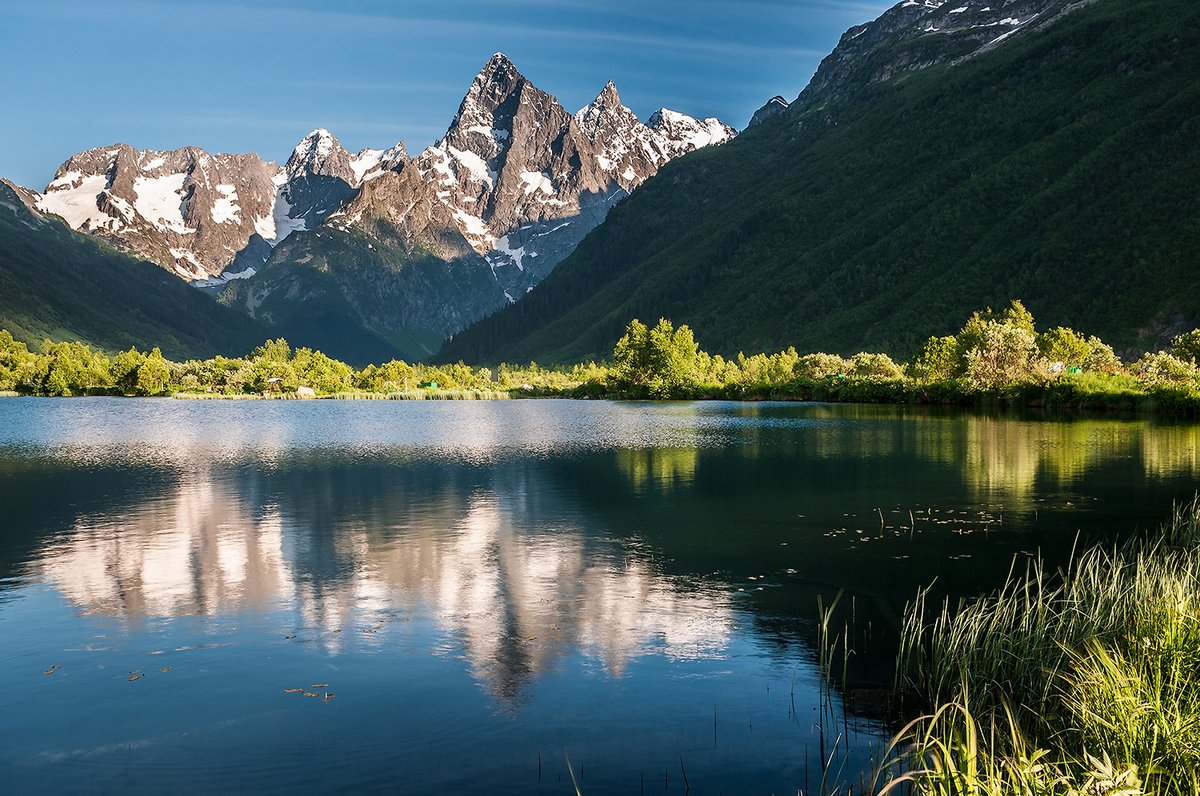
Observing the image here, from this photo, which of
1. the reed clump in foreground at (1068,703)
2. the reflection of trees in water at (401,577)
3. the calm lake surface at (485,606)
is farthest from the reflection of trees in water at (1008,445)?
the reed clump in foreground at (1068,703)

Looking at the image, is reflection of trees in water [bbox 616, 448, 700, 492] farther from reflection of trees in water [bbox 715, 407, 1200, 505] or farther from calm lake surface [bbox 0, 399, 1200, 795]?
reflection of trees in water [bbox 715, 407, 1200, 505]

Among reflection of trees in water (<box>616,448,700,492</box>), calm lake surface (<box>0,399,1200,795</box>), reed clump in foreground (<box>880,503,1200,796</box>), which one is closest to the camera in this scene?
reed clump in foreground (<box>880,503,1200,796</box>)

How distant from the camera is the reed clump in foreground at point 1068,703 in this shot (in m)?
11.0

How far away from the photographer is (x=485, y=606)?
2681 cm

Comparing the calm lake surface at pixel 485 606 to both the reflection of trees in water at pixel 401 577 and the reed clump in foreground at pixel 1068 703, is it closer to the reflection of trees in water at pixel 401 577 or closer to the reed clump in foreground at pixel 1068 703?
the reflection of trees in water at pixel 401 577

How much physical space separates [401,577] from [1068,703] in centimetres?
2050

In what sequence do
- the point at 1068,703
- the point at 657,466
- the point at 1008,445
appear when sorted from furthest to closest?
1. the point at 1008,445
2. the point at 657,466
3. the point at 1068,703

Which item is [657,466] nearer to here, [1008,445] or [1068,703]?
[1008,445]

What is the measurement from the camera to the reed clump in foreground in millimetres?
11008

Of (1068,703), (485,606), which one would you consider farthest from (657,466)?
(1068,703)

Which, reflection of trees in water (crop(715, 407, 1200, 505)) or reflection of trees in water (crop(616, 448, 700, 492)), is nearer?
reflection of trees in water (crop(715, 407, 1200, 505))

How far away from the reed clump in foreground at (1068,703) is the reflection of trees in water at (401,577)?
21.0 ft

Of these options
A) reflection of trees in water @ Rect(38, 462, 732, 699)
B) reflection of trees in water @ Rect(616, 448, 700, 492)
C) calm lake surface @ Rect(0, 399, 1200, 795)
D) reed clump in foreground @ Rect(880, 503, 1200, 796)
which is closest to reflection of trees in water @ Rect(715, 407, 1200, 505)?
calm lake surface @ Rect(0, 399, 1200, 795)

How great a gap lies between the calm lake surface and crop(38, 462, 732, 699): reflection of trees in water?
0.15 metres
